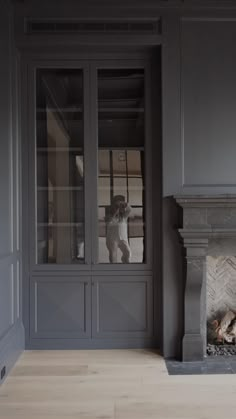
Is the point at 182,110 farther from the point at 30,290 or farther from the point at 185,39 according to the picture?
the point at 30,290

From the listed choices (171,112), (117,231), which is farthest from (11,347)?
(171,112)

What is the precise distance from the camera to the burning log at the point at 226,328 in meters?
3.68

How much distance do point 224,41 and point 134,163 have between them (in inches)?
51.0

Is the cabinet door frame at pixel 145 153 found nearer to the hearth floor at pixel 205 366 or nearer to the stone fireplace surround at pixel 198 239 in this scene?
the stone fireplace surround at pixel 198 239

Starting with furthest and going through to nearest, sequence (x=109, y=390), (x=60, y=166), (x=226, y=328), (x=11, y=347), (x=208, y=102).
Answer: (x=60, y=166) < (x=226, y=328) < (x=208, y=102) < (x=11, y=347) < (x=109, y=390)

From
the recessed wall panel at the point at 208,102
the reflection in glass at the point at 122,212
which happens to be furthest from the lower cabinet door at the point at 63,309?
the recessed wall panel at the point at 208,102

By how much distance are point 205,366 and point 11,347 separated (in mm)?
1558

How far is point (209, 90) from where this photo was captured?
3.58 meters

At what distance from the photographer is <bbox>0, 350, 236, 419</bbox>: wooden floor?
8.54 ft

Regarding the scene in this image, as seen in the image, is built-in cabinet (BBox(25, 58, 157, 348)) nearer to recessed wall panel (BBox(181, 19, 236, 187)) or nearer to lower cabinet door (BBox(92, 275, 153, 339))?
lower cabinet door (BBox(92, 275, 153, 339))

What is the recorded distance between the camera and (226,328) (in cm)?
370

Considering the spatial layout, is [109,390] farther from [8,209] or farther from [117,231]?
[8,209]

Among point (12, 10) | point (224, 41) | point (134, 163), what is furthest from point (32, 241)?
point (224, 41)

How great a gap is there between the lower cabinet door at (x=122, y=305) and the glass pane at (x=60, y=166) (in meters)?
0.38
